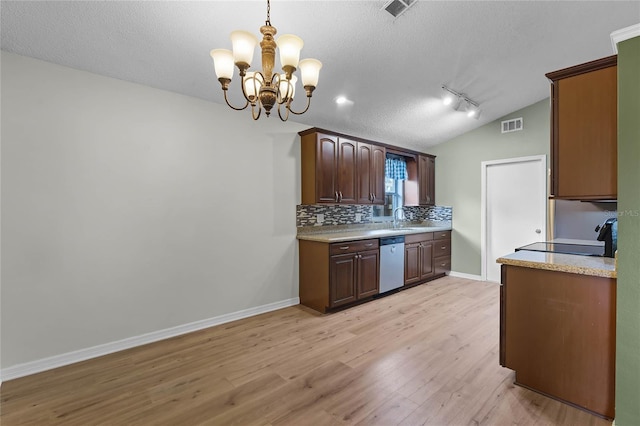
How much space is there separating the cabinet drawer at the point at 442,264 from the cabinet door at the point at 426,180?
102 centimetres

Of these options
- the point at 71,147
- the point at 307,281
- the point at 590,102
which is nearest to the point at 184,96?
the point at 71,147

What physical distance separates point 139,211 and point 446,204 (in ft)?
16.2

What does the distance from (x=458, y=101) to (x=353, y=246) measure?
240 centimetres

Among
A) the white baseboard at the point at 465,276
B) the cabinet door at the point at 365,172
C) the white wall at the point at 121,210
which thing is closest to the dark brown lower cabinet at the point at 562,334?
the cabinet door at the point at 365,172

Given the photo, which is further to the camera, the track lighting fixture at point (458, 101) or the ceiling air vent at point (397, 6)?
the track lighting fixture at point (458, 101)

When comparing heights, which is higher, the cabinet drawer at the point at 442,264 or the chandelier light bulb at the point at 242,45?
the chandelier light bulb at the point at 242,45

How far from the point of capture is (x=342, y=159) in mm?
3928

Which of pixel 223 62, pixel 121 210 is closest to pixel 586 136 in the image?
pixel 223 62

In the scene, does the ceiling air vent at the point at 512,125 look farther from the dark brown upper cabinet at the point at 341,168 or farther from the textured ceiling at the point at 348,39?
the dark brown upper cabinet at the point at 341,168

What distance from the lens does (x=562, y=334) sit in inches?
72.8

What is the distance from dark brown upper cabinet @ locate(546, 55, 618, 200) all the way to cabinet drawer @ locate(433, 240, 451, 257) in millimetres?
3102

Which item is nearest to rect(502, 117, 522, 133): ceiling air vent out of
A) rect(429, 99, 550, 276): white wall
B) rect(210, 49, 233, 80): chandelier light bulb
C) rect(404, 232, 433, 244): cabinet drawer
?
rect(429, 99, 550, 276): white wall

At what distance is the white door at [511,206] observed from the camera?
14.5 ft

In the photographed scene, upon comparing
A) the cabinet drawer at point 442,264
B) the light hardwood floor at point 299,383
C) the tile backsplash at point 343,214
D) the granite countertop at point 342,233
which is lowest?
the light hardwood floor at point 299,383
